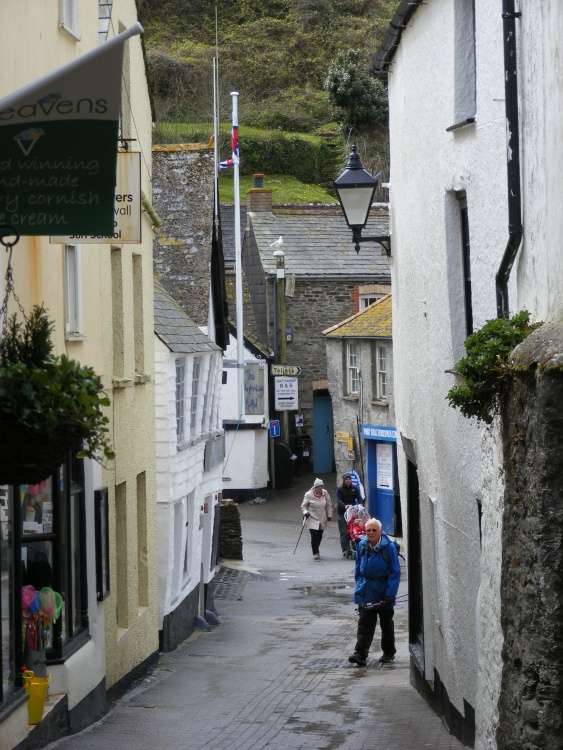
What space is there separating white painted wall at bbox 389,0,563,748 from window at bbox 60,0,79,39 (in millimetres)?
3193

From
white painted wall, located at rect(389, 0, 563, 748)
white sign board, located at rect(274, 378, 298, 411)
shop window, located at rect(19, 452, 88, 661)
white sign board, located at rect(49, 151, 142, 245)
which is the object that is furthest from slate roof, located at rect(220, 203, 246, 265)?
white sign board, located at rect(49, 151, 142, 245)

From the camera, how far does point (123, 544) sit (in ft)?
46.0

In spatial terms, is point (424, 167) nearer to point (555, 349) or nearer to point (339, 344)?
point (555, 349)

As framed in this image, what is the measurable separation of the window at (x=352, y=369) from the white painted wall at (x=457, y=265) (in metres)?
18.1

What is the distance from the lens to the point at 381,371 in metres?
31.9

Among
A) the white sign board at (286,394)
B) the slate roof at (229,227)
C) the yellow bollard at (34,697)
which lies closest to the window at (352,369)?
the white sign board at (286,394)

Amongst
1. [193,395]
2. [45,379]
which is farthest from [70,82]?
[193,395]

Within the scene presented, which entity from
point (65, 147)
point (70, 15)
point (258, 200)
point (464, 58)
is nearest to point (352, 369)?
point (258, 200)

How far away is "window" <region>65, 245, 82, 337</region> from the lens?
37.2ft

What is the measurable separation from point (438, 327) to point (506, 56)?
13.1 feet

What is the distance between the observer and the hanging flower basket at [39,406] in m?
5.87

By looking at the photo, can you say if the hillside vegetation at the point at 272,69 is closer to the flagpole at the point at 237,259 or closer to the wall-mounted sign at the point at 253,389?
the wall-mounted sign at the point at 253,389

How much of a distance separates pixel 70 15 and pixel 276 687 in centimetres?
721

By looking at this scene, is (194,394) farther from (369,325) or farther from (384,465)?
(369,325)
